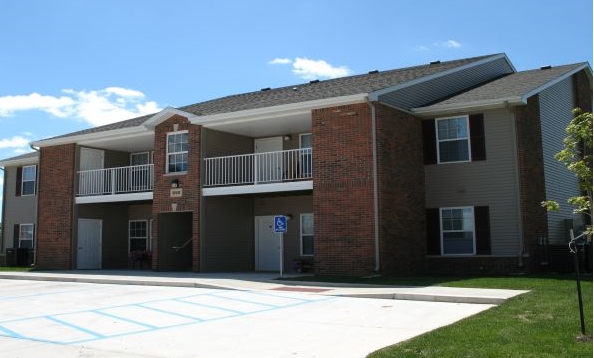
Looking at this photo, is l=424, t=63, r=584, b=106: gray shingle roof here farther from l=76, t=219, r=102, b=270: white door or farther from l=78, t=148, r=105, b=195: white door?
l=76, t=219, r=102, b=270: white door

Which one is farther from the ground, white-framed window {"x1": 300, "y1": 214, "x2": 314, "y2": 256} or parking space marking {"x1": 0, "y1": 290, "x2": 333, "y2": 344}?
white-framed window {"x1": 300, "y1": 214, "x2": 314, "y2": 256}

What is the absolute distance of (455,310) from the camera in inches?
445

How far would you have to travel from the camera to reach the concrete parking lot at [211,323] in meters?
8.20

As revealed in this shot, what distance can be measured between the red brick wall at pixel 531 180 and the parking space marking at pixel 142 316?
801cm

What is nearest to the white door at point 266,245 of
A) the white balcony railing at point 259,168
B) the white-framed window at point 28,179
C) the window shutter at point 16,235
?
the white balcony railing at point 259,168

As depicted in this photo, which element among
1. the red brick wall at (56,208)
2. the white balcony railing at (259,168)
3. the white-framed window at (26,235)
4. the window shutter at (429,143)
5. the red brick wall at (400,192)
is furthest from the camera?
the white-framed window at (26,235)

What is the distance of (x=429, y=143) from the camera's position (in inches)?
790

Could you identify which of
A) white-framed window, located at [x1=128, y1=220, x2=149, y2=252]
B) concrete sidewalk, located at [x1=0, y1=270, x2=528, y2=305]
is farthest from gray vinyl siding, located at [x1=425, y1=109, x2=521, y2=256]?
white-framed window, located at [x1=128, y1=220, x2=149, y2=252]

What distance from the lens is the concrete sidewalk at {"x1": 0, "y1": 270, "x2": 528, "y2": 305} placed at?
12555 millimetres

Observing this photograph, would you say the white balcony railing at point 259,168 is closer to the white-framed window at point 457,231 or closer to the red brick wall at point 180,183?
the red brick wall at point 180,183

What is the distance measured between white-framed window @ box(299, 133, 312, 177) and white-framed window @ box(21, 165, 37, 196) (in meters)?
15.4

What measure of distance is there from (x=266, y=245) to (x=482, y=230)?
24.8 ft

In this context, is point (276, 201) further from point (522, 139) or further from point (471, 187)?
point (522, 139)

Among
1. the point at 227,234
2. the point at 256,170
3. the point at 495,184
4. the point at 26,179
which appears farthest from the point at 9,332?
the point at 26,179
